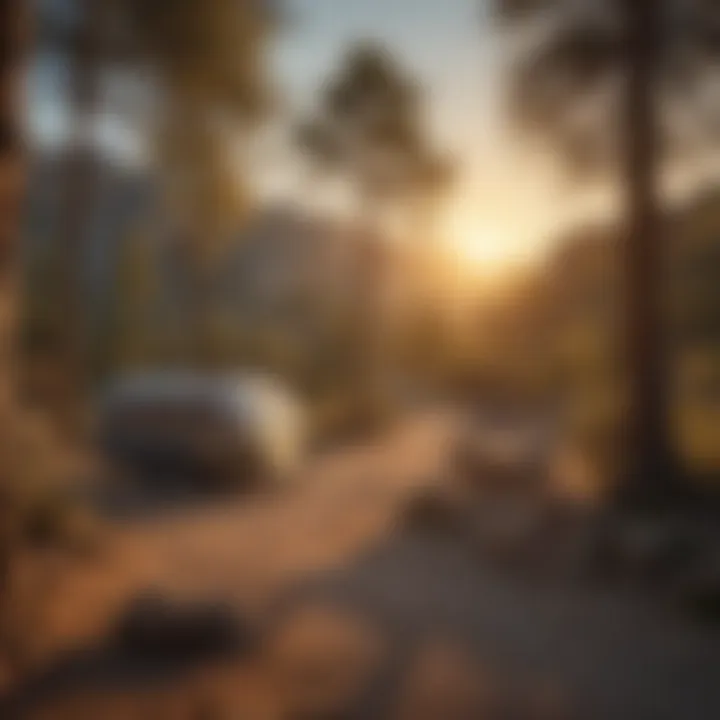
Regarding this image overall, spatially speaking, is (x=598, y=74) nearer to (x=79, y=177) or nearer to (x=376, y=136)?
(x=376, y=136)

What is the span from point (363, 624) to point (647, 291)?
2.99ft

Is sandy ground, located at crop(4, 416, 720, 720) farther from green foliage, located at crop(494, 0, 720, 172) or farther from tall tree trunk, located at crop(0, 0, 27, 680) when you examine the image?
green foliage, located at crop(494, 0, 720, 172)

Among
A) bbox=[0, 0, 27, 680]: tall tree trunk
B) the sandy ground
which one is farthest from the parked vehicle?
bbox=[0, 0, 27, 680]: tall tree trunk

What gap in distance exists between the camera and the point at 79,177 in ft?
7.36

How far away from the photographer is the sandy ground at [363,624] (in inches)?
64.9

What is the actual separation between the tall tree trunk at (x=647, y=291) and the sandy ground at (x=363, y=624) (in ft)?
1.03

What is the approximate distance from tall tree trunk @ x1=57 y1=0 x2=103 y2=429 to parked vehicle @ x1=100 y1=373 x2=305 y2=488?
0.18 m

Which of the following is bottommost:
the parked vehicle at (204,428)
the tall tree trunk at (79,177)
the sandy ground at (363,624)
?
the sandy ground at (363,624)

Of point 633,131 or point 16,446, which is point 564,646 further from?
point 16,446

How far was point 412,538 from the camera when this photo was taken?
7.72 feet

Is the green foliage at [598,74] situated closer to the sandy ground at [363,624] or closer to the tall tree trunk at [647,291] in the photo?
the tall tree trunk at [647,291]

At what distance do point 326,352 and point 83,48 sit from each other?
950mm

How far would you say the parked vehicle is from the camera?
7.74ft

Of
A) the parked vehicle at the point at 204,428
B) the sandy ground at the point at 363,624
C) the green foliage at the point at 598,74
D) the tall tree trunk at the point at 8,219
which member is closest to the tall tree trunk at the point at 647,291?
the green foliage at the point at 598,74
